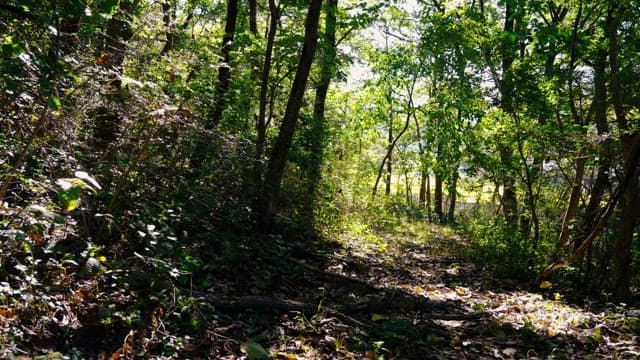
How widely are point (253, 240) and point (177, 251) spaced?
6.42 ft

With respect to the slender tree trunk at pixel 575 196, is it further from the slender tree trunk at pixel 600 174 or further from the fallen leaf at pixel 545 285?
the fallen leaf at pixel 545 285

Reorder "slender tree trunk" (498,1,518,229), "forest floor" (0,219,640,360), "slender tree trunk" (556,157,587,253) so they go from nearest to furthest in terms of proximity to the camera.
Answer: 1. "forest floor" (0,219,640,360)
2. "slender tree trunk" (556,157,587,253)
3. "slender tree trunk" (498,1,518,229)

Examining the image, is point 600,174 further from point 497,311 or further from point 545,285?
point 497,311

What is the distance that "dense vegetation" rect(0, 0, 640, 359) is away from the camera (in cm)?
392

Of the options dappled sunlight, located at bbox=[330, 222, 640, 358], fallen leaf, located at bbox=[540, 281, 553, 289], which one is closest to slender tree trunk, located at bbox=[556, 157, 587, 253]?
fallen leaf, located at bbox=[540, 281, 553, 289]

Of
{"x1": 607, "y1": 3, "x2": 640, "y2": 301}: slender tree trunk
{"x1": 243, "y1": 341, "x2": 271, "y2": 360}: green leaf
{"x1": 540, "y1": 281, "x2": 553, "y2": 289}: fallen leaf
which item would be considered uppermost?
{"x1": 607, "y1": 3, "x2": 640, "y2": 301}: slender tree trunk

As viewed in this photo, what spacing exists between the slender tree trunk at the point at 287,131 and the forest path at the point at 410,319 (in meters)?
0.82

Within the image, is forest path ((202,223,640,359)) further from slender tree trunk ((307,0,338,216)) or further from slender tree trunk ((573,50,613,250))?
slender tree trunk ((307,0,338,216))

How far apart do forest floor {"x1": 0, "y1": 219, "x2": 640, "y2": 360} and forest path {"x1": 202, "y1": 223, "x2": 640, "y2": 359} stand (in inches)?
0.6

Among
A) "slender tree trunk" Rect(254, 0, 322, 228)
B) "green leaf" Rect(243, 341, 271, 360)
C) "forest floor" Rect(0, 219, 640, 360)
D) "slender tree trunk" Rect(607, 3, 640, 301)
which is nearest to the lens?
"forest floor" Rect(0, 219, 640, 360)

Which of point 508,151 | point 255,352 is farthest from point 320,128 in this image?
point 255,352

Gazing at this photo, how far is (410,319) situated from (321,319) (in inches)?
48.8

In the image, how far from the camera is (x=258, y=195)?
27.2 feet

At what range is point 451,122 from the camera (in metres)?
18.1
